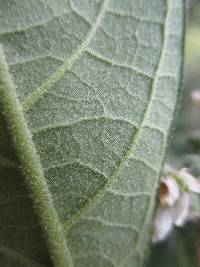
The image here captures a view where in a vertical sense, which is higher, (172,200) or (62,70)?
(62,70)

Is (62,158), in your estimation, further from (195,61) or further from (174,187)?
(195,61)

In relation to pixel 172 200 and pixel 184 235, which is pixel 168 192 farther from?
pixel 184 235

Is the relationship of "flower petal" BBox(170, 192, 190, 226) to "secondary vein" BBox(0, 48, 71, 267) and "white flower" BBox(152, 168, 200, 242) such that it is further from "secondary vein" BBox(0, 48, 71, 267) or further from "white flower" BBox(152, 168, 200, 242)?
"secondary vein" BBox(0, 48, 71, 267)

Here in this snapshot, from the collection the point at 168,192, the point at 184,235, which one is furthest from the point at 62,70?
the point at 184,235

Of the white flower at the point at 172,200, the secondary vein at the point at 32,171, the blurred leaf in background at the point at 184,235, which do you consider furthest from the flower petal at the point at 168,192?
the secondary vein at the point at 32,171

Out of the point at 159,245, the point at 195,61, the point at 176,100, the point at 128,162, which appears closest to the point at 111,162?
the point at 128,162

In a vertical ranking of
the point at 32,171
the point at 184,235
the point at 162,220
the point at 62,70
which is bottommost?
the point at 184,235
